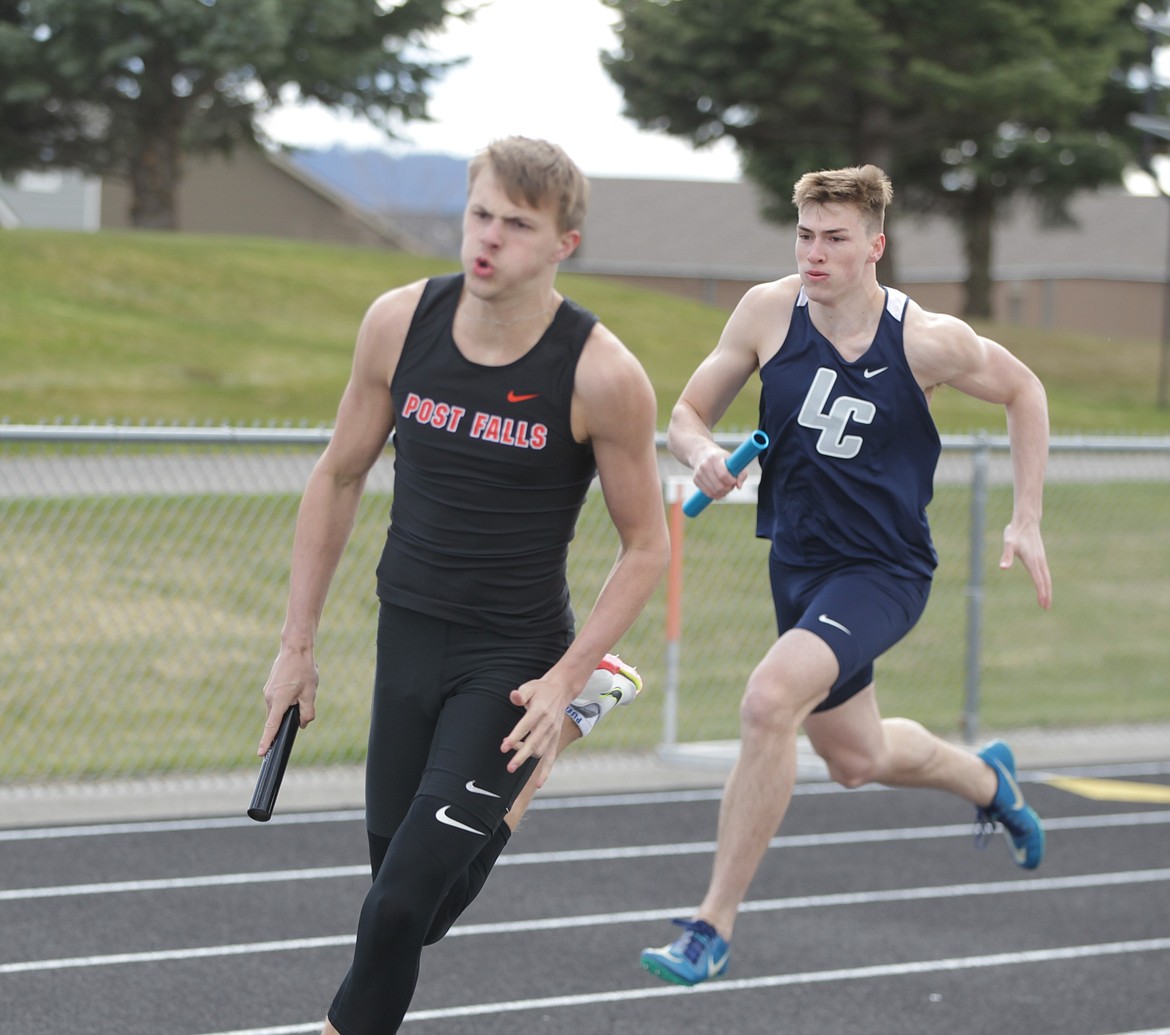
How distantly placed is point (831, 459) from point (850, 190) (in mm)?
770

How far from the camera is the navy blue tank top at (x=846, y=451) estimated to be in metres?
4.61

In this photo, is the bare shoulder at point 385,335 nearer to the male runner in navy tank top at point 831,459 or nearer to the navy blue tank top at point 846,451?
the male runner in navy tank top at point 831,459

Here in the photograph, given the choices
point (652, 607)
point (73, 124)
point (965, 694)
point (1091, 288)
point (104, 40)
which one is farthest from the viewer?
point (1091, 288)

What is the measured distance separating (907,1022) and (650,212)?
50163 millimetres

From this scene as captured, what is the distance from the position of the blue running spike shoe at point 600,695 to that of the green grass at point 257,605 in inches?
175

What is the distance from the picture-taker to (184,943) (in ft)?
18.0

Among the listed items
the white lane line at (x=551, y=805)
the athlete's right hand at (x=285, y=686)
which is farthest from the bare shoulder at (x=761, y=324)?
the white lane line at (x=551, y=805)

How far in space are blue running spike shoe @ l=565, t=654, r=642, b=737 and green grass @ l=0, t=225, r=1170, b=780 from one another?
444cm

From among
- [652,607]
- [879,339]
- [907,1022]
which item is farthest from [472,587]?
[652,607]

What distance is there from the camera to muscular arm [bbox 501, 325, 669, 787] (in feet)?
11.7

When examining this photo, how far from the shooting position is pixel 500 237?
3439 millimetres

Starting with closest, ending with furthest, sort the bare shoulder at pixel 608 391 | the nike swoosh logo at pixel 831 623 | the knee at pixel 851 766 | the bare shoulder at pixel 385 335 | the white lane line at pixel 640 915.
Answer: the bare shoulder at pixel 608 391 < the bare shoulder at pixel 385 335 < the nike swoosh logo at pixel 831 623 < the knee at pixel 851 766 < the white lane line at pixel 640 915

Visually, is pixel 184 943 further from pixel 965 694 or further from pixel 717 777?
pixel 965 694

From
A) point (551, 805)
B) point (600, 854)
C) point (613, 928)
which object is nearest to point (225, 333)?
point (551, 805)
